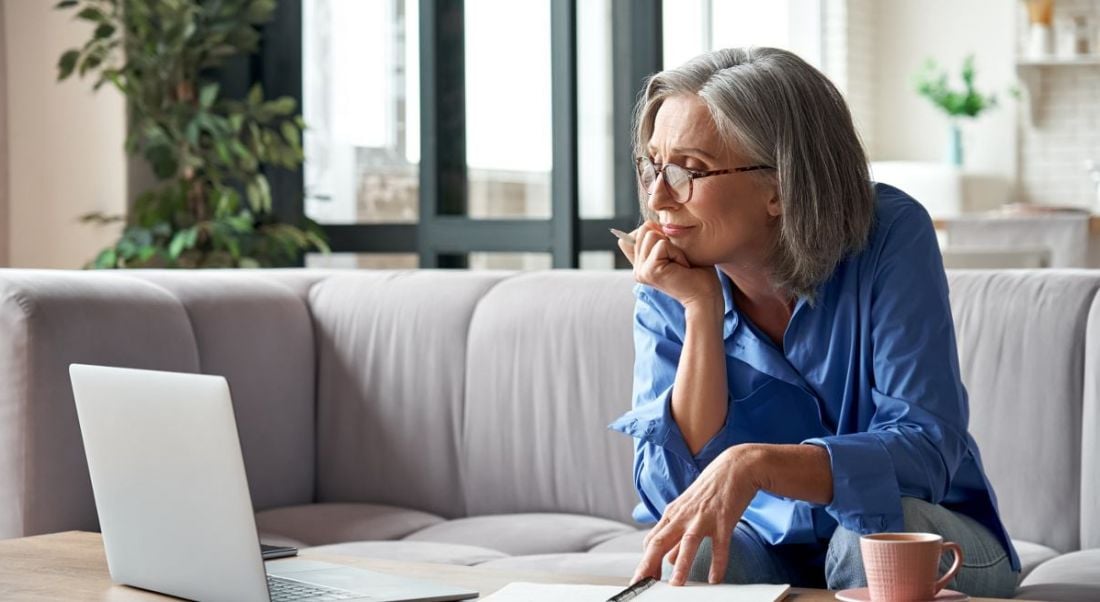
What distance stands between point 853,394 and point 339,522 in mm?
1324

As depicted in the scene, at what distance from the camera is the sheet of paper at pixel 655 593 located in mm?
1243

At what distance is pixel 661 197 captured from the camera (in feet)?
5.47

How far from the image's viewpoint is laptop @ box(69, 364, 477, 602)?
1.22 m

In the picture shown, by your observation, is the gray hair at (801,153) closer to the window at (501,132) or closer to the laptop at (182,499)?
the laptop at (182,499)

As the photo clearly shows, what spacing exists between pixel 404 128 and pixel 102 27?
0.87 metres

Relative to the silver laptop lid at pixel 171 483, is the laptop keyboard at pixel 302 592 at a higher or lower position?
lower

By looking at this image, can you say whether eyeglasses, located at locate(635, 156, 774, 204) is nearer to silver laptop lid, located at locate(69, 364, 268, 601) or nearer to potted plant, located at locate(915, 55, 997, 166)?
silver laptop lid, located at locate(69, 364, 268, 601)

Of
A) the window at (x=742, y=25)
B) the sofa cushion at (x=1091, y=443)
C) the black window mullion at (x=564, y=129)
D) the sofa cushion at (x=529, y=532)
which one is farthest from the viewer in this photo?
the window at (x=742, y=25)

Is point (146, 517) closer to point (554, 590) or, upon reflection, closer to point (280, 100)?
point (554, 590)

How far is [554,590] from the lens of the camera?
1.30 metres

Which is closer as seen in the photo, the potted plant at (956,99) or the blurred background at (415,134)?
the blurred background at (415,134)

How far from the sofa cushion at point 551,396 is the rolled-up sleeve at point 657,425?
0.85 meters

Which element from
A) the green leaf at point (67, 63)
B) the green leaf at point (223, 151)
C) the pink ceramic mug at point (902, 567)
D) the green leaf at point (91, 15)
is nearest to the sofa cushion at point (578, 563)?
the pink ceramic mug at point (902, 567)

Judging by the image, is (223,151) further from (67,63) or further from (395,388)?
(395,388)
